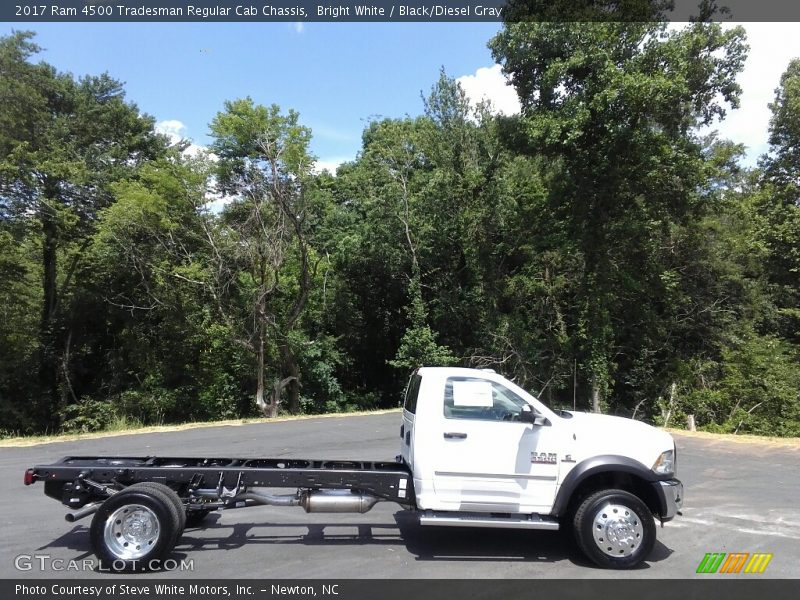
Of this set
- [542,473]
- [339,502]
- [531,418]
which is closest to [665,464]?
[542,473]

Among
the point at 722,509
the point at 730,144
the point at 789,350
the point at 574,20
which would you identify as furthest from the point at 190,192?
the point at 789,350

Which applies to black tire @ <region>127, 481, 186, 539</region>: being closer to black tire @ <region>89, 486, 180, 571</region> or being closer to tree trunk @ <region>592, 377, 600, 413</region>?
black tire @ <region>89, 486, 180, 571</region>

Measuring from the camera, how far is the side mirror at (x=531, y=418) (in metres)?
5.60

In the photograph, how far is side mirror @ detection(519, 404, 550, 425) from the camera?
5.60 metres

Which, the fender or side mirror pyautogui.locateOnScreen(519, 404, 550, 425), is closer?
the fender

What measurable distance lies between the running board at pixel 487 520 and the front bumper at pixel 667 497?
3.37 ft

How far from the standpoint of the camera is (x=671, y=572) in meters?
5.35

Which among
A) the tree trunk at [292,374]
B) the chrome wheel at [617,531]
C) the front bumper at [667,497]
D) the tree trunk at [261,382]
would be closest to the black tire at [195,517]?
the chrome wheel at [617,531]

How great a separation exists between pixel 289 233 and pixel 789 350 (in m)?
20.9

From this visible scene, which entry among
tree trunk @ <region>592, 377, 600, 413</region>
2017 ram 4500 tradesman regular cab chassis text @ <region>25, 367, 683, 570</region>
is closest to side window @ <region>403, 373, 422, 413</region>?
2017 ram 4500 tradesman regular cab chassis text @ <region>25, 367, 683, 570</region>

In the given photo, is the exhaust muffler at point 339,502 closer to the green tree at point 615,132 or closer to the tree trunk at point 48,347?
the green tree at point 615,132

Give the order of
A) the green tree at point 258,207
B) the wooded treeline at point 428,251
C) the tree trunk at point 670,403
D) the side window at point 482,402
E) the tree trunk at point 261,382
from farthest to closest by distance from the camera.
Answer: the tree trunk at point 261,382, the green tree at point 258,207, the tree trunk at point 670,403, the wooded treeline at point 428,251, the side window at point 482,402
